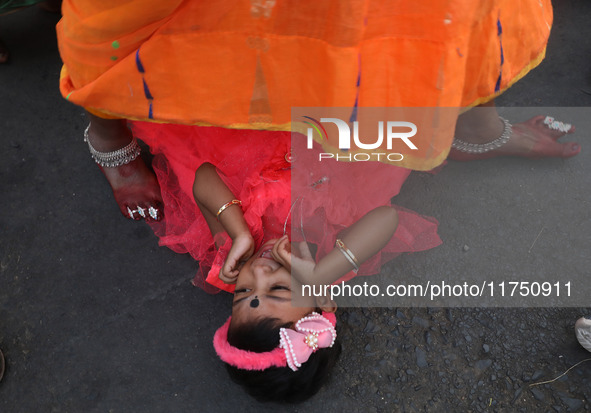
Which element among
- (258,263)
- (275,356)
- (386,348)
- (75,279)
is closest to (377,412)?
(386,348)

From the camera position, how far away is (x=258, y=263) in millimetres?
1459

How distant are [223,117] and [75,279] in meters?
0.87

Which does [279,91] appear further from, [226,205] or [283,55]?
[226,205]

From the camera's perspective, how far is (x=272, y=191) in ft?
5.31

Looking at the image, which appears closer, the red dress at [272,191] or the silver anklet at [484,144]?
the red dress at [272,191]

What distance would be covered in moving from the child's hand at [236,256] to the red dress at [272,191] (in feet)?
0.28

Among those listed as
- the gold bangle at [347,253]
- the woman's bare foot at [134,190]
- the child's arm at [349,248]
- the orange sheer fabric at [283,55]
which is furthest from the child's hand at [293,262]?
the woman's bare foot at [134,190]

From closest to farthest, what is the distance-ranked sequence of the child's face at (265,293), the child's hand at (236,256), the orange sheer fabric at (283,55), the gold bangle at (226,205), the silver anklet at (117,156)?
the orange sheer fabric at (283,55) < the child's face at (265,293) < the child's hand at (236,256) < the gold bangle at (226,205) < the silver anklet at (117,156)

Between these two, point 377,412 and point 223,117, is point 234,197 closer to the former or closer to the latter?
point 223,117

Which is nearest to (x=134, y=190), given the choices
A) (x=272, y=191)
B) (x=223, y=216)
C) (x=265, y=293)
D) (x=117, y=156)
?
(x=117, y=156)

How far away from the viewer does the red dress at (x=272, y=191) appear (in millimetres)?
1622

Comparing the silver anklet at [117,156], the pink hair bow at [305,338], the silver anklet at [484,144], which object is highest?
the silver anklet at [484,144]

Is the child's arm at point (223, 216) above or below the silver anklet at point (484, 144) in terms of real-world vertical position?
below

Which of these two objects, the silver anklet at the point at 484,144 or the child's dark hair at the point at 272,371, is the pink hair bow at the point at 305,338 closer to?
the child's dark hair at the point at 272,371
